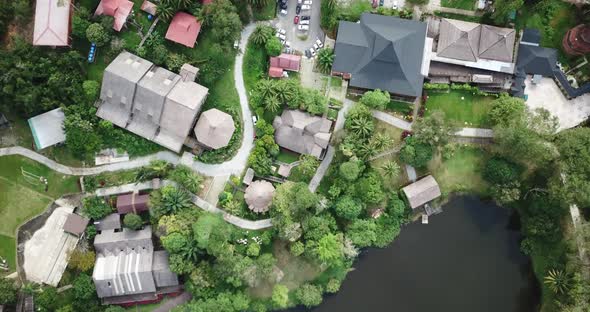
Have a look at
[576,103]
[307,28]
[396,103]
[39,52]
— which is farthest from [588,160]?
[39,52]

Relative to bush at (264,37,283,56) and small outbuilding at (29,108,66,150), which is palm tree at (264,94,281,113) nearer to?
bush at (264,37,283,56)

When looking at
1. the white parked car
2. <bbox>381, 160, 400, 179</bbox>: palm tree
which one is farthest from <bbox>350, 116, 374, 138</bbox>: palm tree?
the white parked car

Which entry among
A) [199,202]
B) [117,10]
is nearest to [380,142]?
[199,202]

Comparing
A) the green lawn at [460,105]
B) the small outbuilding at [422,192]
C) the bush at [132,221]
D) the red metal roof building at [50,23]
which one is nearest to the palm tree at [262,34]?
the green lawn at [460,105]

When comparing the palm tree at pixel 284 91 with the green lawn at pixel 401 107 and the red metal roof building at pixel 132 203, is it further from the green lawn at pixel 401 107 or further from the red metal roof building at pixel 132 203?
the red metal roof building at pixel 132 203

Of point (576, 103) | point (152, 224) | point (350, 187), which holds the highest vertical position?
point (576, 103)

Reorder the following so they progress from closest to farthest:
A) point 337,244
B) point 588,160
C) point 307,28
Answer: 1. point 588,160
2. point 337,244
3. point 307,28

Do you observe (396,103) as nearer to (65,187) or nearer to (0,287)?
(65,187)
